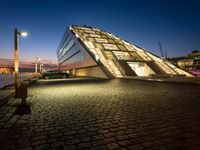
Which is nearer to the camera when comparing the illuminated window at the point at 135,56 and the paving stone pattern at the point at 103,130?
the paving stone pattern at the point at 103,130

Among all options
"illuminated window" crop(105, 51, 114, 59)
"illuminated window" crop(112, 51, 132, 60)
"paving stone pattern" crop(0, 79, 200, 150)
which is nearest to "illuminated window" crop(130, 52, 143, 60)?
"illuminated window" crop(112, 51, 132, 60)

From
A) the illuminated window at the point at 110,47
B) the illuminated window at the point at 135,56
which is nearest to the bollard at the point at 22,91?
the illuminated window at the point at 135,56

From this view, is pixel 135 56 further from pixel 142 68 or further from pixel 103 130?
pixel 103 130

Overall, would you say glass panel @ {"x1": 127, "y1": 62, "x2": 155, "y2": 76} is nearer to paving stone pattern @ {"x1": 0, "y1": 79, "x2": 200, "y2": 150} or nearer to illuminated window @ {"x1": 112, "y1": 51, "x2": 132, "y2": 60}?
illuminated window @ {"x1": 112, "y1": 51, "x2": 132, "y2": 60}

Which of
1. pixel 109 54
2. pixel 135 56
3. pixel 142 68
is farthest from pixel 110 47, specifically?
pixel 142 68

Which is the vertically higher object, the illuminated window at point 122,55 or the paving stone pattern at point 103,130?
the illuminated window at point 122,55

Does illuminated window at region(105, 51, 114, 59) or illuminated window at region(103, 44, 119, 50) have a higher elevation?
illuminated window at region(103, 44, 119, 50)

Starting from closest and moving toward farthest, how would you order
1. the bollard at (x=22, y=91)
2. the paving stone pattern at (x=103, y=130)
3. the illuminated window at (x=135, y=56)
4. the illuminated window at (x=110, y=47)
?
the paving stone pattern at (x=103, y=130), the bollard at (x=22, y=91), the illuminated window at (x=135, y=56), the illuminated window at (x=110, y=47)

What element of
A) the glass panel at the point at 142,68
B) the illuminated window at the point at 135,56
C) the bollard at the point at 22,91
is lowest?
the bollard at the point at 22,91

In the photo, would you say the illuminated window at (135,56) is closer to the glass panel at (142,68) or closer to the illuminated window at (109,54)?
the glass panel at (142,68)

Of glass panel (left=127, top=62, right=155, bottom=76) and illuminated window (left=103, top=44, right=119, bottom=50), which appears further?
illuminated window (left=103, top=44, right=119, bottom=50)

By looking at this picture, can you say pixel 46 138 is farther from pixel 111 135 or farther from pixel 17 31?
pixel 17 31

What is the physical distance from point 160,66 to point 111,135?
106 ft

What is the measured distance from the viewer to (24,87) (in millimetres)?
7301
